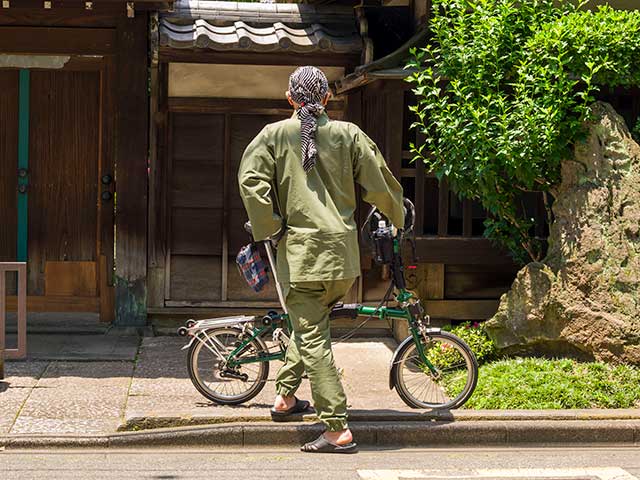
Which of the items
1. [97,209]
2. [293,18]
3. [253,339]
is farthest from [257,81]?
[253,339]

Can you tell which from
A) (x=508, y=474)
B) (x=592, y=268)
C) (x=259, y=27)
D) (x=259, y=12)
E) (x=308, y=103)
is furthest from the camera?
(x=259, y=12)

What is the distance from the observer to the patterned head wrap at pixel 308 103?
7105 mm

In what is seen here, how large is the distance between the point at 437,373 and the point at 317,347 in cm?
122

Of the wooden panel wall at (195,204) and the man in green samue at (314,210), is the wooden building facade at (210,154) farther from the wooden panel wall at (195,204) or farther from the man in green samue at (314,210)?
the man in green samue at (314,210)

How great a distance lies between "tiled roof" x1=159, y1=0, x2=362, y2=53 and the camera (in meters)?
10.3

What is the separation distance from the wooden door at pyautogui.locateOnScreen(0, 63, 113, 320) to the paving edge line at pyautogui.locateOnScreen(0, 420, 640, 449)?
4213 millimetres

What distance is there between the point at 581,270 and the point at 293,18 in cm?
410

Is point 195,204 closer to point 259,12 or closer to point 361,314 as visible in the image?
point 259,12

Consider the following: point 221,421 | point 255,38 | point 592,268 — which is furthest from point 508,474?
point 255,38

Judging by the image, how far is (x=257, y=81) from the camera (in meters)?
11.1

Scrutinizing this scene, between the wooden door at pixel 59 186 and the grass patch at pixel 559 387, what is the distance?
4537 mm

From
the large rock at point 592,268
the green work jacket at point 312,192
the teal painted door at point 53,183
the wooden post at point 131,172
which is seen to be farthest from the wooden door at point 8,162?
the large rock at point 592,268

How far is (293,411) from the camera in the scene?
749 cm

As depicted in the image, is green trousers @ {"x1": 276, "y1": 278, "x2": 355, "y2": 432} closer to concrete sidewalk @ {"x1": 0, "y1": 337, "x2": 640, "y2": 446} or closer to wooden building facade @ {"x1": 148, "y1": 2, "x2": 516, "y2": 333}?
concrete sidewalk @ {"x1": 0, "y1": 337, "x2": 640, "y2": 446}
